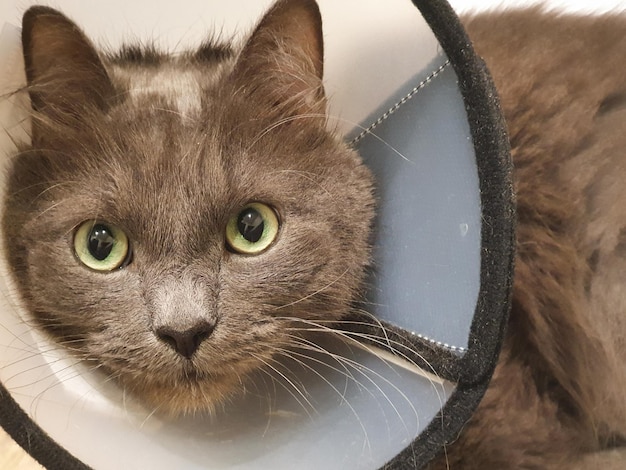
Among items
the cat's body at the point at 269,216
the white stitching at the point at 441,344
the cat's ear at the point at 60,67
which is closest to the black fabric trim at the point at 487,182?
the white stitching at the point at 441,344

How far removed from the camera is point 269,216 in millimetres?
979

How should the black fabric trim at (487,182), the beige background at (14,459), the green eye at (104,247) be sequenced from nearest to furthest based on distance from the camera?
the black fabric trim at (487,182) < the green eye at (104,247) < the beige background at (14,459)

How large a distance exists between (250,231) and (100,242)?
0.70 feet

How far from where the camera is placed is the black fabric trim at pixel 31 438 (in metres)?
0.87

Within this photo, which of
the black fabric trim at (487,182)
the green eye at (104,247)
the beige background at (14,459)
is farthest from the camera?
the beige background at (14,459)

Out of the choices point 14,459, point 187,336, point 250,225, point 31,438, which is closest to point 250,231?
point 250,225

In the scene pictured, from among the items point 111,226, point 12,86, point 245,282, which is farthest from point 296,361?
point 12,86

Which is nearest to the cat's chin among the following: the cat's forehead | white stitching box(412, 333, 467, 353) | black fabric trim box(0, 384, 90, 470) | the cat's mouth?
the cat's mouth

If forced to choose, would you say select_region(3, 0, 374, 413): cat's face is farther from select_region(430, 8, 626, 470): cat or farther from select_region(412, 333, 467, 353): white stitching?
select_region(430, 8, 626, 470): cat

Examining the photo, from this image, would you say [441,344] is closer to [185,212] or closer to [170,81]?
[185,212]

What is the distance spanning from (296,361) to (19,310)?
0.45 meters

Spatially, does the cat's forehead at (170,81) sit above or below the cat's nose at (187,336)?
above

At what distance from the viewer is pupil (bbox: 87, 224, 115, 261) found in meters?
0.93

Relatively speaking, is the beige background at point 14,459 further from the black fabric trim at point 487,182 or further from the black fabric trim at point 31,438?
the black fabric trim at point 487,182
